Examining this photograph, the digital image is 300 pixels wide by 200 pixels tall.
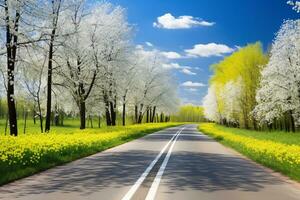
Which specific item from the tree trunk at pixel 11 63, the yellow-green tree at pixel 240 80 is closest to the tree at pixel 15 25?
the tree trunk at pixel 11 63

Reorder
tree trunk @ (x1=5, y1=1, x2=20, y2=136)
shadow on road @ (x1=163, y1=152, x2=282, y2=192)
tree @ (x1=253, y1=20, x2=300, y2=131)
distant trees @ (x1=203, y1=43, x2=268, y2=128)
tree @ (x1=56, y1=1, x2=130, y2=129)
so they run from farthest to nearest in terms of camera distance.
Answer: distant trees @ (x1=203, y1=43, x2=268, y2=128)
tree @ (x1=253, y1=20, x2=300, y2=131)
tree @ (x1=56, y1=1, x2=130, y2=129)
tree trunk @ (x1=5, y1=1, x2=20, y2=136)
shadow on road @ (x1=163, y1=152, x2=282, y2=192)

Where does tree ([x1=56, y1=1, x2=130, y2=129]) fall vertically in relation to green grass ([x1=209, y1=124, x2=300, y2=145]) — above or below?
above

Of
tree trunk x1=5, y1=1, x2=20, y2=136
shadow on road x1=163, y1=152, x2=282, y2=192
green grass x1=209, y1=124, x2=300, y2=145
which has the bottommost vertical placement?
shadow on road x1=163, y1=152, x2=282, y2=192

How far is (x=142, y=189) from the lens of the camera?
10.3 m

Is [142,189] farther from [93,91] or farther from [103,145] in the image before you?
[93,91]

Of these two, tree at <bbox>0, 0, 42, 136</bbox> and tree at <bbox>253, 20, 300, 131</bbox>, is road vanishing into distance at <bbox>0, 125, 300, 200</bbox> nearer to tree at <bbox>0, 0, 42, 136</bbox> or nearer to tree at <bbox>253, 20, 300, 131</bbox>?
tree at <bbox>0, 0, 42, 136</bbox>

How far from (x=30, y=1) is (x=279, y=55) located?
115ft

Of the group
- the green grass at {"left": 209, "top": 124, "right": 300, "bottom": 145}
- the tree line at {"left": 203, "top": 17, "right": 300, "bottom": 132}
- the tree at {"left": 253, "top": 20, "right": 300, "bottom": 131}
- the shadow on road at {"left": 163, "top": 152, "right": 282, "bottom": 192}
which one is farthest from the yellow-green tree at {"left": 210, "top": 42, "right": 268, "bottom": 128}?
the shadow on road at {"left": 163, "top": 152, "right": 282, "bottom": 192}

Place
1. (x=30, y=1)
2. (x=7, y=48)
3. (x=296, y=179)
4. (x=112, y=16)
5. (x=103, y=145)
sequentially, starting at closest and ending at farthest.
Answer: (x=296, y=179), (x=30, y=1), (x=7, y=48), (x=103, y=145), (x=112, y=16)

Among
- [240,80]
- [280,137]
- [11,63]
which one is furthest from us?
[240,80]

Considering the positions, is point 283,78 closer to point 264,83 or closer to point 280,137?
point 264,83

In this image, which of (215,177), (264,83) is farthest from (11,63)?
(264,83)

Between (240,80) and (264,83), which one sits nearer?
(264,83)

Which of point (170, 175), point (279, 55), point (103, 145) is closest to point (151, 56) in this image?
point (279, 55)
